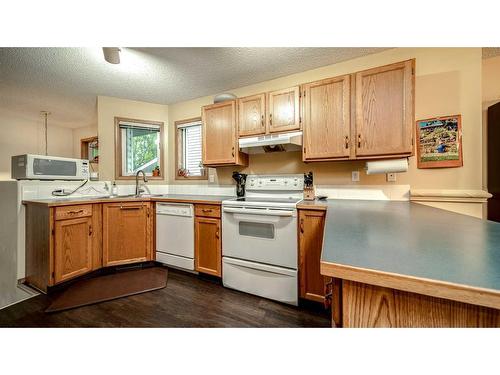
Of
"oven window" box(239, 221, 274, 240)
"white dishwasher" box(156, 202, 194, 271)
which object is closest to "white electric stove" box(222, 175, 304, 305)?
"oven window" box(239, 221, 274, 240)

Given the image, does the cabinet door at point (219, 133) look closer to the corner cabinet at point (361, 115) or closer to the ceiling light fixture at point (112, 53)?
the corner cabinet at point (361, 115)

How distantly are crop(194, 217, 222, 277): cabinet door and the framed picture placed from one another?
212 cm

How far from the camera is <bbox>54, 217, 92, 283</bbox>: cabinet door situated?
1.97 meters

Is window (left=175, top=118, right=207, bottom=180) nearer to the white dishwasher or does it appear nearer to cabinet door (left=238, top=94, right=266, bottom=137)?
Result: the white dishwasher

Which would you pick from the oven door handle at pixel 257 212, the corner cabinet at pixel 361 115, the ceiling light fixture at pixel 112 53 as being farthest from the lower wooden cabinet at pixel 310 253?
the ceiling light fixture at pixel 112 53

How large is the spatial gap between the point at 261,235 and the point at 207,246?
683 mm

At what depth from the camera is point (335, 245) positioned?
64cm

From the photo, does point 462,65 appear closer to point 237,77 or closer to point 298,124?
point 298,124

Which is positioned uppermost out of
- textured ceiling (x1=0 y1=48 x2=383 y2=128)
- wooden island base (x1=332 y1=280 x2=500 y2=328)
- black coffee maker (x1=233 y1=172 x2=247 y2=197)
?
textured ceiling (x1=0 y1=48 x2=383 y2=128)

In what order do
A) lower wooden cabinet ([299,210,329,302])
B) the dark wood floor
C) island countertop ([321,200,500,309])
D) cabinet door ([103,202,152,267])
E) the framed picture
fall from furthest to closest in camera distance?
cabinet door ([103,202,152,267]) < the framed picture < lower wooden cabinet ([299,210,329,302]) < the dark wood floor < island countertop ([321,200,500,309])

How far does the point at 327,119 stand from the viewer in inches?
76.3

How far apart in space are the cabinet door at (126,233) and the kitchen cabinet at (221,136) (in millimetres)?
1064

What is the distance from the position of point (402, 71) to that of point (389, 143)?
0.60m

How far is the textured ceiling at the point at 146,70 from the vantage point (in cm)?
196
